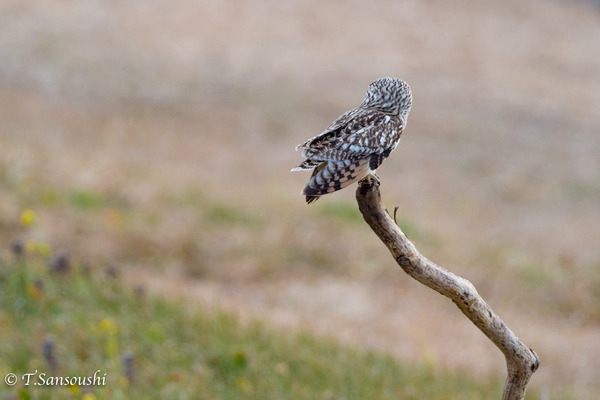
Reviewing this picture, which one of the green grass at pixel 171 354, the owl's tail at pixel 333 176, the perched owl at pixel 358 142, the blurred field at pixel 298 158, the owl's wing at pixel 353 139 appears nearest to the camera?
the owl's tail at pixel 333 176

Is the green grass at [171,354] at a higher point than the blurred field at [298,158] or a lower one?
lower

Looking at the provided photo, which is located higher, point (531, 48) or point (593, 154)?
point (531, 48)

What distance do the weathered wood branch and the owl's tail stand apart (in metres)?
0.12

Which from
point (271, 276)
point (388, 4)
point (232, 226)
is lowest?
point (271, 276)

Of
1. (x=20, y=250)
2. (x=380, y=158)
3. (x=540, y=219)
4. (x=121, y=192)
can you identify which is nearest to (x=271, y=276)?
(x=121, y=192)

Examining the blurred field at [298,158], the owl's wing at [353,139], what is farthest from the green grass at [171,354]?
the owl's wing at [353,139]

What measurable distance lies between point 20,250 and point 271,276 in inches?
166

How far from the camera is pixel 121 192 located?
478 inches

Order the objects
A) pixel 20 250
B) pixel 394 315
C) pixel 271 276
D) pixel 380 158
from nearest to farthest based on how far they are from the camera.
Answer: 1. pixel 380 158
2. pixel 20 250
3. pixel 394 315
4. pixel 271 276

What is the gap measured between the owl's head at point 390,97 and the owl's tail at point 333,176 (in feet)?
1.63

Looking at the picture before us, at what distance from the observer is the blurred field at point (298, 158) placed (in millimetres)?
10000

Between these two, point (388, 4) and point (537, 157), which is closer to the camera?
point (537, 157)

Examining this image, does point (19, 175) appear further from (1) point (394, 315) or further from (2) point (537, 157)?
(2) point (537, 157)

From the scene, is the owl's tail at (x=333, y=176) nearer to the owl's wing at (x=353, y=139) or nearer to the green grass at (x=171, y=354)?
the owl's wing at (x=353, y=139)
